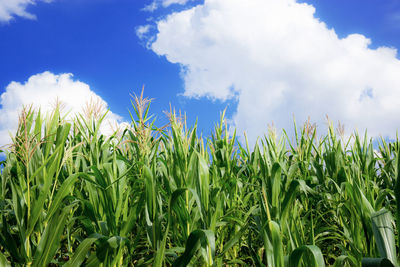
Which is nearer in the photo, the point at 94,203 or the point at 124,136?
the point at 94,203

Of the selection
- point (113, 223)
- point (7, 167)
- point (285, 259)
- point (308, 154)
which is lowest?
point (285, 259)

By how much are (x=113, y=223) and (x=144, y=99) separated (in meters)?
1.32

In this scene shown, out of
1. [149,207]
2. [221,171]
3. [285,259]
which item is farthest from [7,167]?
[285,259]

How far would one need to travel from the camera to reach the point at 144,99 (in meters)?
3.15

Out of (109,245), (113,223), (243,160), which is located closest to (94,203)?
(113,223)

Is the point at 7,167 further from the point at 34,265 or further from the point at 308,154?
the point at 308,154

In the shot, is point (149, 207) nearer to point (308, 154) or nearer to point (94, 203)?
point (94, 203)

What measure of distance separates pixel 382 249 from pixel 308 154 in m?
2.69

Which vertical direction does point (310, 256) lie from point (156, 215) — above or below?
below

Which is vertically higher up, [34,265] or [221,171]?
[221,171]

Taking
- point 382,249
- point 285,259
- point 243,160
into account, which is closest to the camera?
point 382,249

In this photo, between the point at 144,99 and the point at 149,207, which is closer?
the point at 149,207

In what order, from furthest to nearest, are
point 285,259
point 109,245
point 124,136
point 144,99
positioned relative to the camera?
point 124,136, point 144,99, point 109,245, point 285,259

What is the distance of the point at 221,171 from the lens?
3461mm
